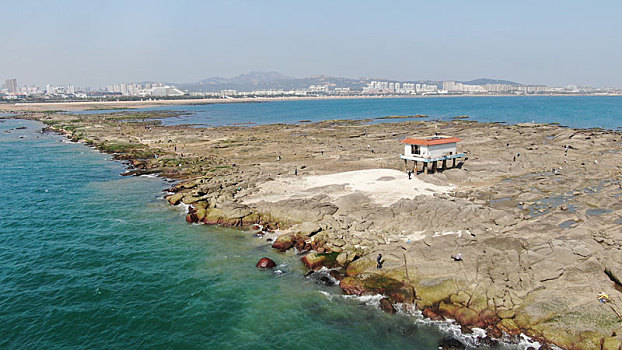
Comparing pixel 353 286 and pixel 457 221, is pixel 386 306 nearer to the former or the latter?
pixel 353 286

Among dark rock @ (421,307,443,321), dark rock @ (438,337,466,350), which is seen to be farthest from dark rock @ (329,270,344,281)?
dark rock @ (438,337,466,350)

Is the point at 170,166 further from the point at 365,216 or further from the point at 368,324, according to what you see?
the point at 368,324

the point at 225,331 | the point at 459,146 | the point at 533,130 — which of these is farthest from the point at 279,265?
the point at 533,130

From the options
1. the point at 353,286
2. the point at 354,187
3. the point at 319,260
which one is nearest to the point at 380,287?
the point at 353,286

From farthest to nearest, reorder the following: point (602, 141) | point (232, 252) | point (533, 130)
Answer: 1. point (533, 130)
2. point (602, 141)
3. point (232, 252)

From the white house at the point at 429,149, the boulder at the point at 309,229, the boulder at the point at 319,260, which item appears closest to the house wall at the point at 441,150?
the white house at the point at 429,149
